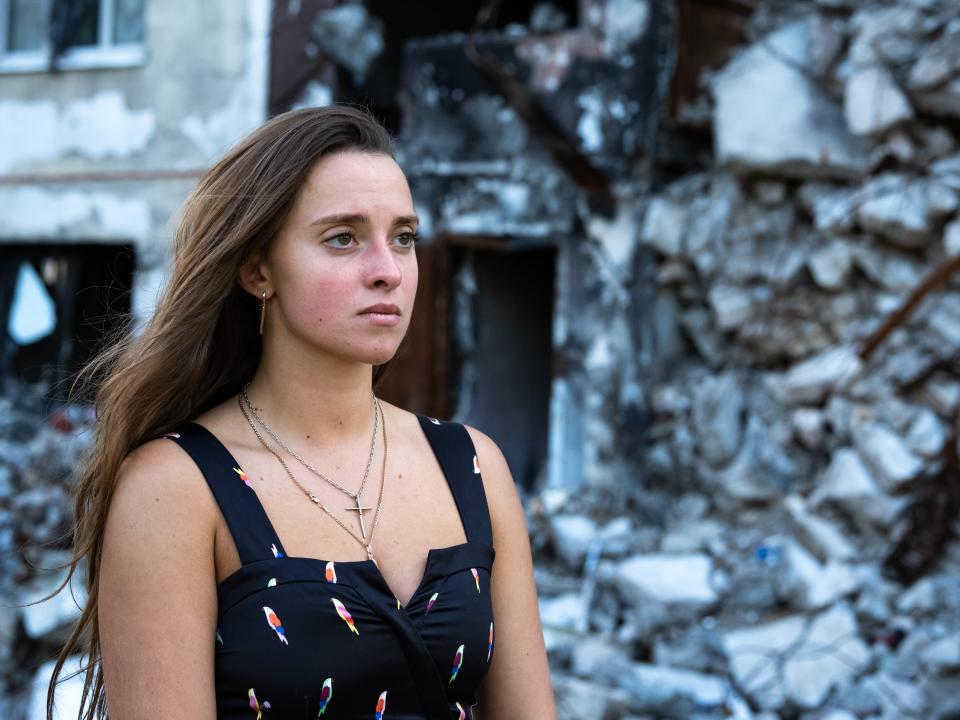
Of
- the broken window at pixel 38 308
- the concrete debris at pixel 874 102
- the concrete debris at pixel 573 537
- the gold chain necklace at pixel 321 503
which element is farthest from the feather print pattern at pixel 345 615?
the broken window at pixel 38 308

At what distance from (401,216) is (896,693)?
12.0 feet

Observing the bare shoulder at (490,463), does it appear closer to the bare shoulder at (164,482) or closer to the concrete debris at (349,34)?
the bare shoulder at (164,482)

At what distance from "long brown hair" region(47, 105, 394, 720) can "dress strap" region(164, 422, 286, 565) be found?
0.12 meters

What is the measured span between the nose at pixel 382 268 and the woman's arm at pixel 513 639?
0.48m

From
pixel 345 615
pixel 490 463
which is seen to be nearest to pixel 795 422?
pixel 490 463

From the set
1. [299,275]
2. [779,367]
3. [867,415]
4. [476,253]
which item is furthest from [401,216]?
[476,253]

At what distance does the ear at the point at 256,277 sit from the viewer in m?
1.93

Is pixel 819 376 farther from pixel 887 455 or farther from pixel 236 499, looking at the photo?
pixel 236 499

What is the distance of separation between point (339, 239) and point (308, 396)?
296 millimetres

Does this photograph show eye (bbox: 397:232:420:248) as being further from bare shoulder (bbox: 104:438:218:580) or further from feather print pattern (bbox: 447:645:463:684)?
feather print pattern (bbox: 447:645:463:684)

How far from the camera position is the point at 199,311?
193cm

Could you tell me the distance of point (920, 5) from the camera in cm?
625

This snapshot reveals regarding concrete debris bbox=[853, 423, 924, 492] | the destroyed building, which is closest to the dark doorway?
the destroyed building

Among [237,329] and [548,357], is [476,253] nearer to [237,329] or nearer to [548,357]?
[548,357]
